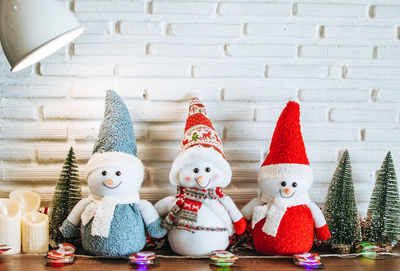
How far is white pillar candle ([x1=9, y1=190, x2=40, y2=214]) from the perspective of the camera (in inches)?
46.9

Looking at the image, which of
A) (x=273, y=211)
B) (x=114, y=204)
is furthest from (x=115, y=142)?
(x=273, y=211)

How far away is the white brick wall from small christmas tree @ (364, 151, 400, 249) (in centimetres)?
16

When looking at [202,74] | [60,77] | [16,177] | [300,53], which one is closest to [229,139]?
[202,74]

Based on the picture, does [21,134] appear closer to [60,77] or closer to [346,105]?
[60,77]

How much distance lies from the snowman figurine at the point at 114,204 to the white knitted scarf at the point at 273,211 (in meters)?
0.28

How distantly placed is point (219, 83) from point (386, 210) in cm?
64

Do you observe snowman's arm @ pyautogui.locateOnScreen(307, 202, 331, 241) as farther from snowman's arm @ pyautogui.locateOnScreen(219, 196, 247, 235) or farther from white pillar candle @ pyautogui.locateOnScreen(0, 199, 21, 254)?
white pillar candle @ pyautogui.locateOnScreen(0, 199, 21, 254)

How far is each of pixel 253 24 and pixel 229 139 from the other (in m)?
0.39

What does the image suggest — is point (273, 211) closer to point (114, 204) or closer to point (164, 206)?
point (164, 206)

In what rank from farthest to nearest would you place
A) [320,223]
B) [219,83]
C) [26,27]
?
[219,83] < [320,223] < [26,27]

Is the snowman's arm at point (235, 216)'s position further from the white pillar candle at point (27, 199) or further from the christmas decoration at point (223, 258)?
the white pillar candle at point (27, 199)

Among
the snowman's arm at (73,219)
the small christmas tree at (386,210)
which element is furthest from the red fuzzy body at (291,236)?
the snowman's arm at (73,219)

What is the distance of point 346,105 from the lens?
1.35 metres

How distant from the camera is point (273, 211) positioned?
1.12 metres
